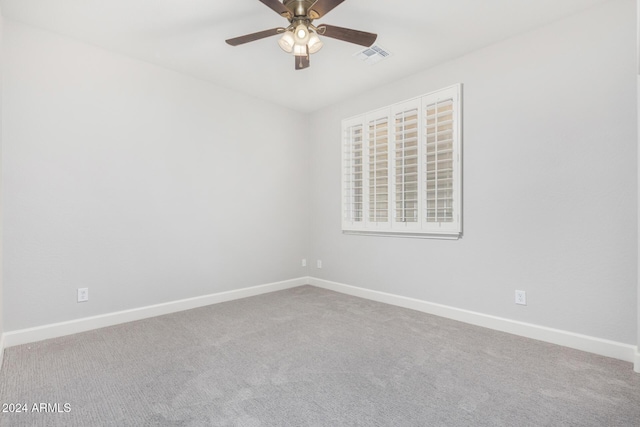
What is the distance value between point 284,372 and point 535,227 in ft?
7.43

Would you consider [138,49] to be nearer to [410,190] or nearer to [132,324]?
[132,324]

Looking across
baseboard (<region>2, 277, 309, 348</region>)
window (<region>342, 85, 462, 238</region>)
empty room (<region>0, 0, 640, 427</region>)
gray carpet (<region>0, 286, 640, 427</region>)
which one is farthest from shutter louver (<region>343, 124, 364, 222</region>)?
gray carpet (<region>0, 286, 640, 427</region>)

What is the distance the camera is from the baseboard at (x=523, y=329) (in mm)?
2270

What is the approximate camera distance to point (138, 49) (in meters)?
2.95

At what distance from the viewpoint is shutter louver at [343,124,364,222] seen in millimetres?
4098

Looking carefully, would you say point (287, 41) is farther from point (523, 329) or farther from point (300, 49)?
point (523, 329)

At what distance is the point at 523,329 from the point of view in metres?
2.70

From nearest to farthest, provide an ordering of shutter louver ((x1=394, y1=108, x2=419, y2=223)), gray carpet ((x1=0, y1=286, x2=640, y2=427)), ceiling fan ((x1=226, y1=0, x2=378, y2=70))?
1. gray carpet ((x1=0, y1=286, x2=640, y2=427))
2. ceiling fan ((x1=226, y1=0, x2=378, y2=70))
3. shutter louver ((x1=394, y1=108, x2=419, y2=223))

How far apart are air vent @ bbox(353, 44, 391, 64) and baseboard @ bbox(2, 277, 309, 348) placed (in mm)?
2911

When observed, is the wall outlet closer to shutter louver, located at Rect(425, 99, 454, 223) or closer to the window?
the window

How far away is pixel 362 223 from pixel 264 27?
237 centimetres

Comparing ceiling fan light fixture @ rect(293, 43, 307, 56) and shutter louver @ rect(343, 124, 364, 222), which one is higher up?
ceiling fan light fixture @ rect(293, 43, 307, 56)

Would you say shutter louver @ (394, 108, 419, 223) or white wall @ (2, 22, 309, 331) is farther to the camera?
shutter louver @ (394, 108, 419, 223)

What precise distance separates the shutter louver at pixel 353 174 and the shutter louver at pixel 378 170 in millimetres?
159
